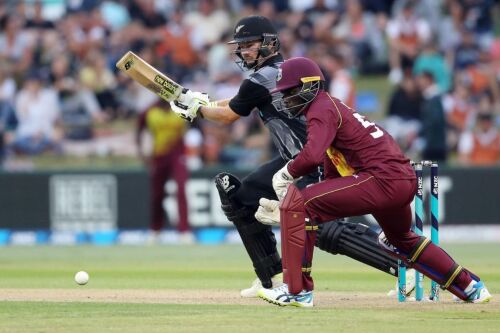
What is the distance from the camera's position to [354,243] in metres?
8.87

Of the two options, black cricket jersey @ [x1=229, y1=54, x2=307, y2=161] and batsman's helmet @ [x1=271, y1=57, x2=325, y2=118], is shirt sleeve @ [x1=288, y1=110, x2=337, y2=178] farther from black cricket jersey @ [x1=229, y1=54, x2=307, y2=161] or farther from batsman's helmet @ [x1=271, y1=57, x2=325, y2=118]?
black cricket jersey @ [x1=229, y1=54, x2=307, y2=161]

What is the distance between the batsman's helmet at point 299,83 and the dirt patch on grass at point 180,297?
4.77 ft

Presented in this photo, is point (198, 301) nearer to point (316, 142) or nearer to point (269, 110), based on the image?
point (269, 110)

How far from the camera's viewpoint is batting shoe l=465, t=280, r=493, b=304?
321 inches

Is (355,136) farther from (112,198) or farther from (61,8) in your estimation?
(61,8)

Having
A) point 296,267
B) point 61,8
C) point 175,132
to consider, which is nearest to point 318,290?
point 296,267

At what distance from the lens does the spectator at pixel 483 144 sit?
712 inches

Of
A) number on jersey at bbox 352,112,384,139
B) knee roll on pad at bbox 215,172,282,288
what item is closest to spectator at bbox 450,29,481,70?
knee roll on pad at bbox 215,172,282,288

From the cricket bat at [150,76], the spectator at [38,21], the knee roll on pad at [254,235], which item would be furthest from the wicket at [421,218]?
the spectator at [38,21]

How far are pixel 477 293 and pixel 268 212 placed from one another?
158 centimetres

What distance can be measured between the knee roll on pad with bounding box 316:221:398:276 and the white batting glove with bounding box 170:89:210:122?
1.34 metres

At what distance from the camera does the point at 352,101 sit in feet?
60.6

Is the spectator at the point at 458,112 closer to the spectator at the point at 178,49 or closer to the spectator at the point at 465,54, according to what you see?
the spectator at the point at 465,54

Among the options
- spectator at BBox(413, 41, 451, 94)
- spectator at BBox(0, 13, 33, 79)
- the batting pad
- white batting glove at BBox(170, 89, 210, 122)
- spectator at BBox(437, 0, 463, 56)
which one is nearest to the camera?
the batting pad
